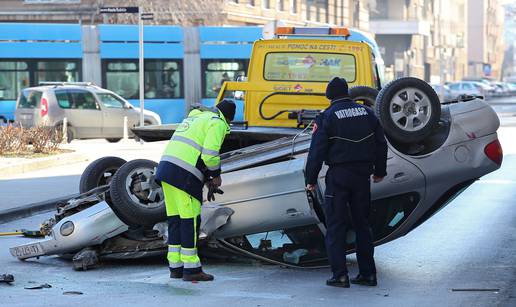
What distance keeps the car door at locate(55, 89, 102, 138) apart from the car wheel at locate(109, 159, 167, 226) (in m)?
19.0

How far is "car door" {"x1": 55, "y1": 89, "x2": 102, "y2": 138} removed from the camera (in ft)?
89.2

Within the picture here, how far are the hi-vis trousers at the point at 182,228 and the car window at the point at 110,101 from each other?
1982 cm

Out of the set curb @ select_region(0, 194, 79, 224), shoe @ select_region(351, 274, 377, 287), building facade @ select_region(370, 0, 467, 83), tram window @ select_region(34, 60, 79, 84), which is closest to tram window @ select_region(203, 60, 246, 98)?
tram window @ select_region(34, 60, 79, 84)

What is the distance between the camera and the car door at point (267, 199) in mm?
8172

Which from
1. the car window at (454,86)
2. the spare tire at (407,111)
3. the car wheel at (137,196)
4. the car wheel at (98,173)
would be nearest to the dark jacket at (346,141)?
the spare tire at (407,111)

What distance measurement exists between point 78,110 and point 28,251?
1875cm

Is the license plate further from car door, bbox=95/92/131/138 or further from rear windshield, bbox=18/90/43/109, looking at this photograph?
car door, bbox=95/92/131/138

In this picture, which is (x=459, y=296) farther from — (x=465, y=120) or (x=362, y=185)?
(x=465, y=120)

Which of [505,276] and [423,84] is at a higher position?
[423,84]

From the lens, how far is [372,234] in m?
8.21

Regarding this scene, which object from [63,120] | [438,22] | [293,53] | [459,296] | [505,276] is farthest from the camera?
[438,22]

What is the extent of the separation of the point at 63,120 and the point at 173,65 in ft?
19.8

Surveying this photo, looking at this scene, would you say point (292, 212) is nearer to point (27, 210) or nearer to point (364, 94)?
point (364, 94)

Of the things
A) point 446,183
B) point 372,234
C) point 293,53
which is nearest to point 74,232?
point 372,234
